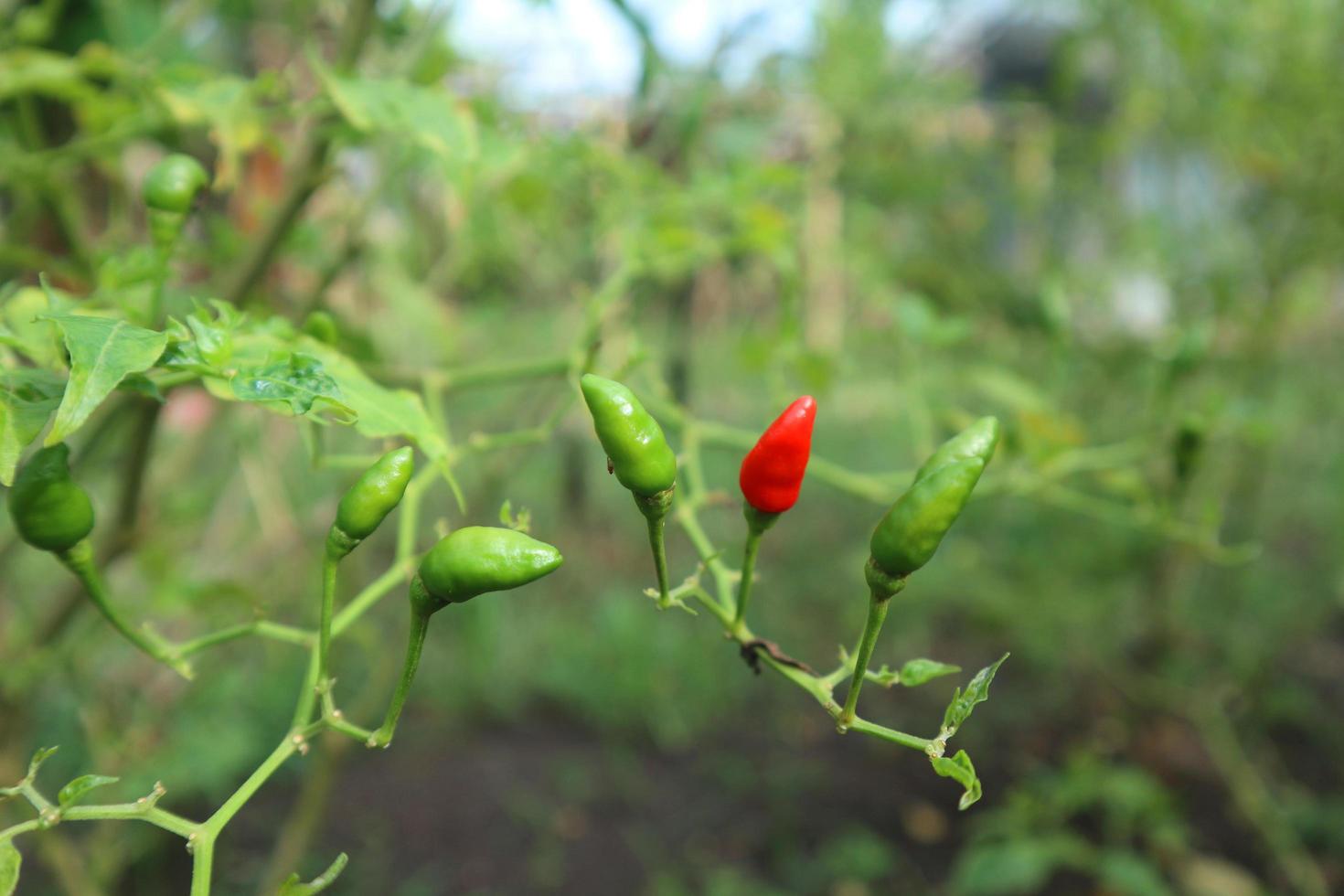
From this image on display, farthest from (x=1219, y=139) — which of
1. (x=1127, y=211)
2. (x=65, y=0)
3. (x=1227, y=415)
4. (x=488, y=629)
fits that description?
(x=488, y=629)

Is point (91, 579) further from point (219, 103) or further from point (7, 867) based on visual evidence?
point (219, 103)

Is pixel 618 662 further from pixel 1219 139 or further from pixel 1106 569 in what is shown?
pixel 1219 139

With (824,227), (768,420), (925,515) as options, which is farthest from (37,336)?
(824,227)

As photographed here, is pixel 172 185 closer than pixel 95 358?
No

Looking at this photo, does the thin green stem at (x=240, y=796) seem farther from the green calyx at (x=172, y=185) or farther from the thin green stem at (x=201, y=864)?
the green calyx at (x=172, y=185)

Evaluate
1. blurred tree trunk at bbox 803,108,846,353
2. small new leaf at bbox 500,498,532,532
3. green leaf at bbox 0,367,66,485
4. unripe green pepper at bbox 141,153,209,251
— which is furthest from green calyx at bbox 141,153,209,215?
blurred tree trunk at bbox 803,108,846,353

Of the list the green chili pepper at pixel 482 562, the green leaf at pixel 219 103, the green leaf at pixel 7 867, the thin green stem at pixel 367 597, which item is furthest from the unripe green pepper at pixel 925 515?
the green leaf at pixel 219 103

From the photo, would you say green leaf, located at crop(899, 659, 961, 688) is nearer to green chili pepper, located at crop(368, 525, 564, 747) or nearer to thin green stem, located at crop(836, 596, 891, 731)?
thin green stem, located at crop(836, 596, 891, 731)

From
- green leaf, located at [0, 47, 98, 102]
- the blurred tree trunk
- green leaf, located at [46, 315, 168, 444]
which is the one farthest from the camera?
the blurred tree trunk
